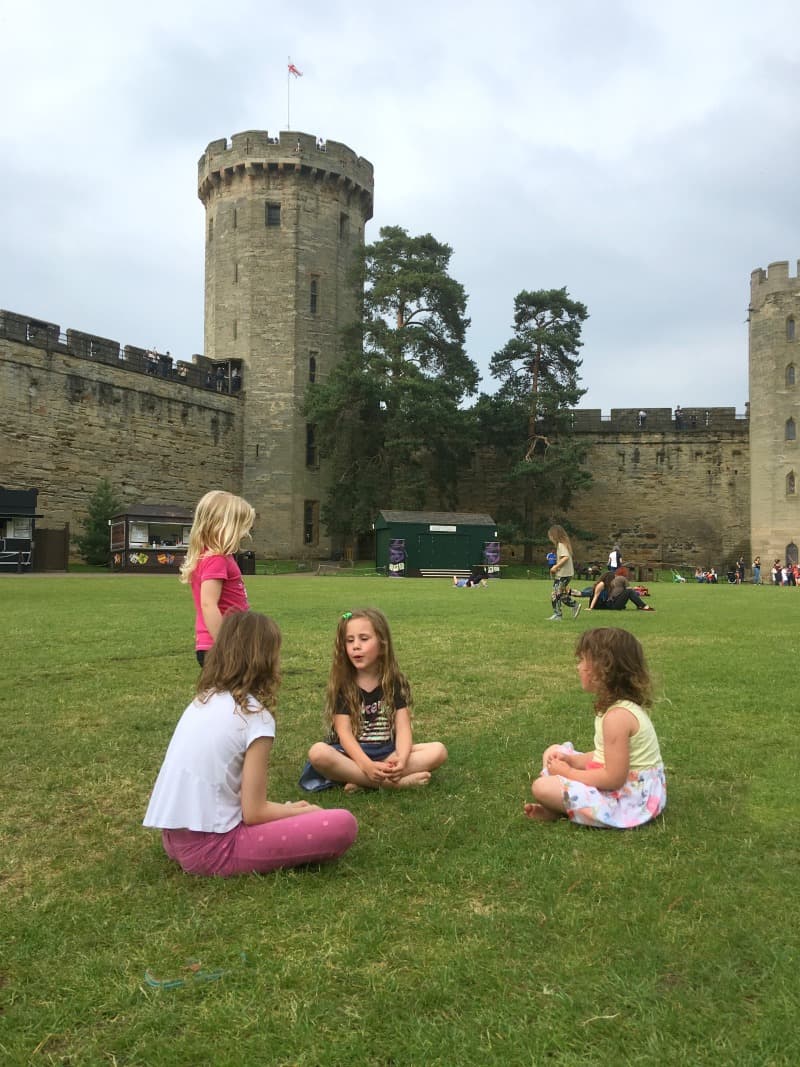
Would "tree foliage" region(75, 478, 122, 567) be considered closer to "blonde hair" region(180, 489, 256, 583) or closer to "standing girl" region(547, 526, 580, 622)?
"standing girl" region(547, 526, 580, 622)

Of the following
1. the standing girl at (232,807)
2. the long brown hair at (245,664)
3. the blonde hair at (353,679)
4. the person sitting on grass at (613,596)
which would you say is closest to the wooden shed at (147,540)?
the person sitting on grass at (613,596)

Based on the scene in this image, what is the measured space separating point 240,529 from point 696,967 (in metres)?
2.86

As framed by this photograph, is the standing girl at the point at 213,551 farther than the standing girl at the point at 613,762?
Yes

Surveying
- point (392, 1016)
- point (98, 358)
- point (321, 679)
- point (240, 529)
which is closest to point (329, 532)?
point (98, 358)

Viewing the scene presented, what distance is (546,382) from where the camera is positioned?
4059 cm

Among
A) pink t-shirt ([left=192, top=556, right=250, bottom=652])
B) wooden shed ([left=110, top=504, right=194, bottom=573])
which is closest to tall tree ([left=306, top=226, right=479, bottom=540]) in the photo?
wooden shed ([left=110, top=504, right=194, bottom=573])

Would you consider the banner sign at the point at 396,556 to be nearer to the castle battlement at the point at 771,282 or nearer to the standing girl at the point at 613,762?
the castle battlement at the point at 771,282

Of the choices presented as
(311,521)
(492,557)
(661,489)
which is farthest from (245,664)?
(661,489)

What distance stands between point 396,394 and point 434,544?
785 cm

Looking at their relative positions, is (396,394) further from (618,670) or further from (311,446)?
(618,670)

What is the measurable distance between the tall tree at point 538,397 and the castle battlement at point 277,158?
10.8 meters

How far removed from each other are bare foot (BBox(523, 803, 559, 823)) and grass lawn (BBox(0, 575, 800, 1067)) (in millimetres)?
53

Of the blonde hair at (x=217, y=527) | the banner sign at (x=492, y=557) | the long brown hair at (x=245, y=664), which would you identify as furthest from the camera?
the banner sign at (x=492, y=557)

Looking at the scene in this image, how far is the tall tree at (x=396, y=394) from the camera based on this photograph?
36.3 meters
